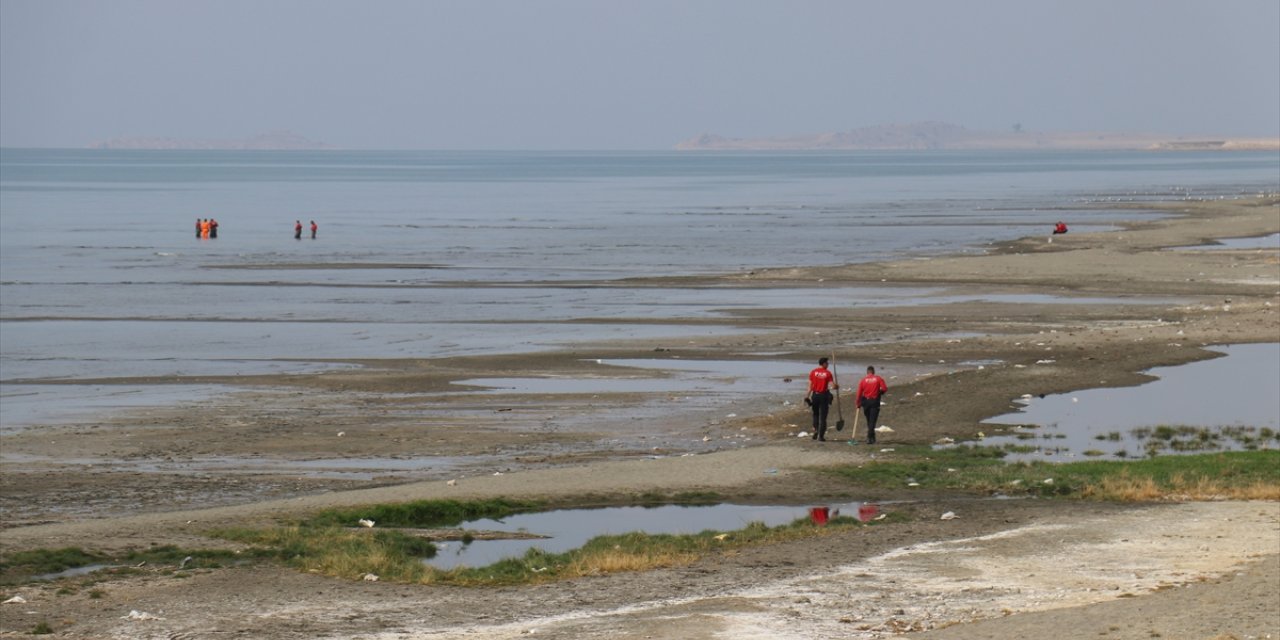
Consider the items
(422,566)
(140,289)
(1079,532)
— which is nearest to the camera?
(422,566)

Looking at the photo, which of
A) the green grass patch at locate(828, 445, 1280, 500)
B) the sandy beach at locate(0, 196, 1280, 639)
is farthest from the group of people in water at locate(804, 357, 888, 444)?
the green grass patch at locate(828, 445, 1280, 500)

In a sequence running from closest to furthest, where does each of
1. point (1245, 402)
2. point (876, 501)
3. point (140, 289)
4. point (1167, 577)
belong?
point (1167, 577), point (876, 501), point (1245, 402), point (140, 289)

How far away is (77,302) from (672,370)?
93.5ft

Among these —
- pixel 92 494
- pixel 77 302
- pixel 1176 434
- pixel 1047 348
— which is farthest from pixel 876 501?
pixel 77 302

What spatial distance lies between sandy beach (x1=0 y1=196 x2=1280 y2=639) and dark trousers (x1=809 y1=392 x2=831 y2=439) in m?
0.41

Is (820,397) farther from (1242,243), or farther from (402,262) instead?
(1242,243)

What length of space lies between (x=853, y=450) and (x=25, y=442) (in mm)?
15087

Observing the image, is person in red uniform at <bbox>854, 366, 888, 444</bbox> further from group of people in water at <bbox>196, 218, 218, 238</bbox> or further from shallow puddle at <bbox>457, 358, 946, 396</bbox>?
group of people in water at <bbox>196, 218, 218, 238</bbox>

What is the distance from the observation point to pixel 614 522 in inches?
954

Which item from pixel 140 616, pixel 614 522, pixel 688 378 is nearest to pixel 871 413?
pixel 614 522

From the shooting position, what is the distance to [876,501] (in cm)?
2505

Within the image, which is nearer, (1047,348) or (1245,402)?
(1245,402)

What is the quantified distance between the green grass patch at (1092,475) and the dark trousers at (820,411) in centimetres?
191

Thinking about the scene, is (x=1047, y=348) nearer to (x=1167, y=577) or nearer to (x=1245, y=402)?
(x=1245, y=402)
